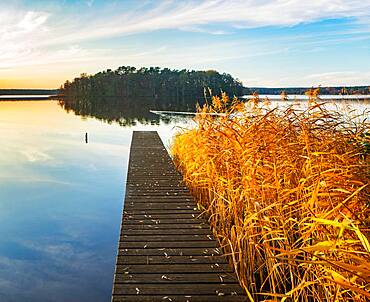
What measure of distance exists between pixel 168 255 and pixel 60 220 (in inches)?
146

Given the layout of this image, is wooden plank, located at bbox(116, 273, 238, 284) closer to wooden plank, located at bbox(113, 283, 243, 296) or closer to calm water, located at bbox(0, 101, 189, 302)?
wooden plank, located at bbox(113, 283, 243, 296)

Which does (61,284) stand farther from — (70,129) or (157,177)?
(70,129)

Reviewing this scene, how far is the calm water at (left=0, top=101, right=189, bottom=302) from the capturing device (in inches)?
168

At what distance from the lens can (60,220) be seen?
6.42 m

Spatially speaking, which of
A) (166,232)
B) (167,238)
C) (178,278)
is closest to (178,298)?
(178,278)

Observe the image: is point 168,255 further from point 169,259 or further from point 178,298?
point 178,298

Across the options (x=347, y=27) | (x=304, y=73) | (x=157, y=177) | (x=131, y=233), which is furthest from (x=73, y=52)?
(x=131, y=233)

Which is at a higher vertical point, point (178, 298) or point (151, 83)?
point (151, 83)

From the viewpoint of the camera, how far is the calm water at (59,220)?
4.26m

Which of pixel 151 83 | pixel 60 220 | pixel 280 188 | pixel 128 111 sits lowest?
pixel 60 220

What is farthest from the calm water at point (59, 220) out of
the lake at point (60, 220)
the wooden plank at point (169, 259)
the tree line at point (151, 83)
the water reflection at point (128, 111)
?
the tree line at point (151, 83)

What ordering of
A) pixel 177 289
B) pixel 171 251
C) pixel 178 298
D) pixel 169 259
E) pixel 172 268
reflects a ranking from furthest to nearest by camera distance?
pixel 171 251
pixel 169 259
pixel 172 268
pixel 177 289
pixel 178 298

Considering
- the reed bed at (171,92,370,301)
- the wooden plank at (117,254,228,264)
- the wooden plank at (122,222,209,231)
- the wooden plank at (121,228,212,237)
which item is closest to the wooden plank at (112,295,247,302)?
the reed bed at (171,92,370,301)

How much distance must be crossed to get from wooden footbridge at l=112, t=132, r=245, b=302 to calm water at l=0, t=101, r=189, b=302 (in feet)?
2.58
